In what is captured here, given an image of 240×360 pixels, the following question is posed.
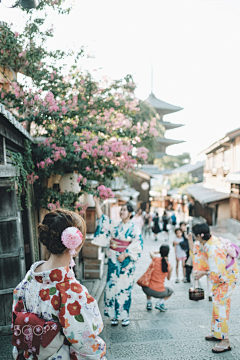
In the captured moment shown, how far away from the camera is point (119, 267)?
16.5 feet

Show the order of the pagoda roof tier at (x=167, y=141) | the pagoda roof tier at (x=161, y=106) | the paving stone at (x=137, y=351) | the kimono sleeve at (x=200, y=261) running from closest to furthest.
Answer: the paving stone at (x=137, y=351)
the kimono sleeve at (x=200, y=261)
the pagoda roof tier at (x=161, y=106)
the pagoda roof tier at (x=167, y=141)

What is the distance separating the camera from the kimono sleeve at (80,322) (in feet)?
6.54

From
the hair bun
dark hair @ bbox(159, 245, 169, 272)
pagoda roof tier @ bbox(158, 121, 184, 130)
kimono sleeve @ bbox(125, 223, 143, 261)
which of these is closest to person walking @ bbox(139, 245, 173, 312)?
dark hair @ bbox(159, 245, 169, 272)

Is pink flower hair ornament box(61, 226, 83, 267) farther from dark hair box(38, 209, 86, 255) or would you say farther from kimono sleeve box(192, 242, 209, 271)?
kimono sleeve box(192, 242, 209, 271)

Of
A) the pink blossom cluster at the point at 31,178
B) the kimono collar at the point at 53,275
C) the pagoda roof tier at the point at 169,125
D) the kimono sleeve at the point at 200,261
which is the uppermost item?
the pagoda roof tier at the point at 169,125

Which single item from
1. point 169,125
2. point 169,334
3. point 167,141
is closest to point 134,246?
point 169,334

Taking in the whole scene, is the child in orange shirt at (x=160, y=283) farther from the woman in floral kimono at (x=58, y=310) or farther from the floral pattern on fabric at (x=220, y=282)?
the woman in floral kimono at (x=58, y=310)

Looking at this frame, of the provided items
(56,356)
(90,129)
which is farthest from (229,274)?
(90,129)

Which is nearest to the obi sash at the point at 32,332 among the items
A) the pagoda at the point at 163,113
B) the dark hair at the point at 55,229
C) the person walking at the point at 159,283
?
the dark hair at the point at 55,229

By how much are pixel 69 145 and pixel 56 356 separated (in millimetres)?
4007

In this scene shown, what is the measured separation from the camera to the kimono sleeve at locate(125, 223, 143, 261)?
196 inches

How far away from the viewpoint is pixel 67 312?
2.00 meters

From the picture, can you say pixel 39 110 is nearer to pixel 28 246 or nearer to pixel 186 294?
pixel 28 246

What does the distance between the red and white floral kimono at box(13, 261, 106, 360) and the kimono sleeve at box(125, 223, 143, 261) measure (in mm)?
2874
